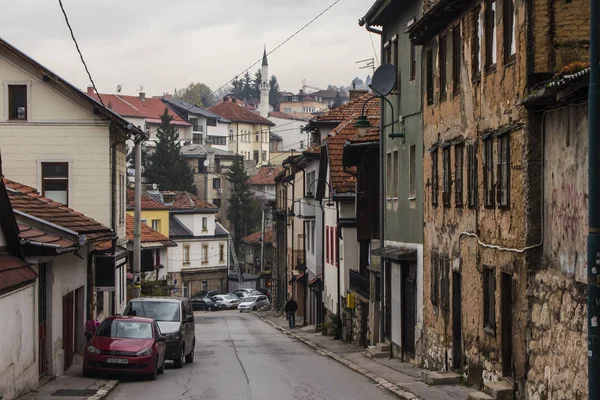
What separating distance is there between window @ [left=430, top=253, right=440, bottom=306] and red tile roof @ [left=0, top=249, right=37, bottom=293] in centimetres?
936

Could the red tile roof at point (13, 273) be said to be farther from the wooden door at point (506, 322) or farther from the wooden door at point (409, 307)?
the wooden door at point (409, 307)

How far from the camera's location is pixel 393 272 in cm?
2845

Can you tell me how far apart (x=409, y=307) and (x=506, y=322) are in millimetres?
9584

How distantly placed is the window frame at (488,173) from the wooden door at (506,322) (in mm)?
1592

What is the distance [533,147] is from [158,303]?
15.5m

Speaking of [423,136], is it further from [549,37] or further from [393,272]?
[549,37]

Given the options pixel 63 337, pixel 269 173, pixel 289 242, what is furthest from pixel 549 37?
pixel 269 173

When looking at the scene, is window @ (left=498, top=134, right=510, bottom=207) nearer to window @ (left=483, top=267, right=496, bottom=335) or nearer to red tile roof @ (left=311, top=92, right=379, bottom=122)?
window @ (left=483, top=267, right=496, bottom=335)

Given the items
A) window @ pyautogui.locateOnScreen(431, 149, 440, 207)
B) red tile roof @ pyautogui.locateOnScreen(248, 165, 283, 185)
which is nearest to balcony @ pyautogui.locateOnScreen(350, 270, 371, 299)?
window @ pyautogui.locateOnScreen(431, 149, 440, 207)

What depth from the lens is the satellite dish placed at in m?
27.3

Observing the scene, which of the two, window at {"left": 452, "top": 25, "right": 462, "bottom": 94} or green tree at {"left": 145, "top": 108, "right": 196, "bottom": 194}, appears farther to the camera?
green tree at {"left": 145, "top": 108, "right": 196, "bottom": 194}

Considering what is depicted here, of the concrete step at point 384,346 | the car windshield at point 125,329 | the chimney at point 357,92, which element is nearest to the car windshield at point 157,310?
the car windshield at point 125,329

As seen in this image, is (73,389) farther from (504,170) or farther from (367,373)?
(504,170)

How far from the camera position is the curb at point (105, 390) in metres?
18.5
